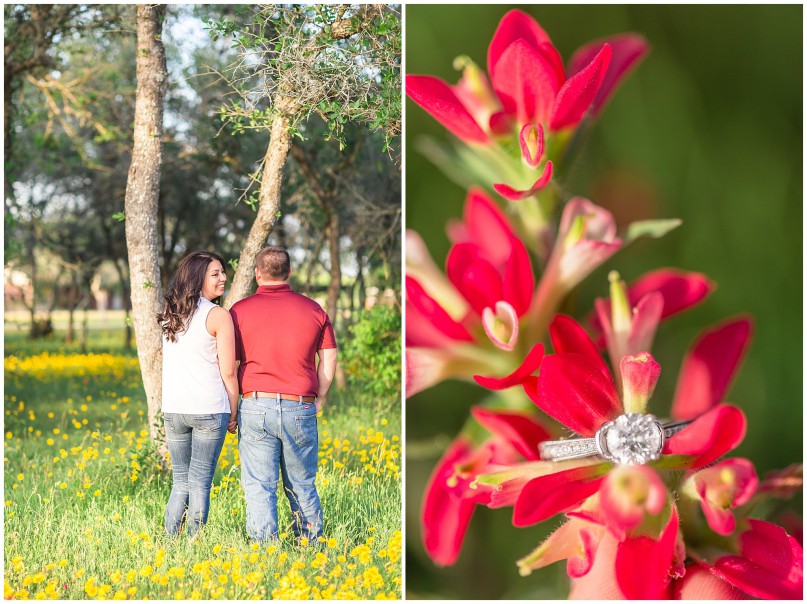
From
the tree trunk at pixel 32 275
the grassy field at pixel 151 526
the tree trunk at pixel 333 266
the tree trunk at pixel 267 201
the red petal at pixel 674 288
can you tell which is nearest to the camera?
the red petal at pixel 674 288

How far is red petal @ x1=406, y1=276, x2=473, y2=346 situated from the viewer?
98 centimetres

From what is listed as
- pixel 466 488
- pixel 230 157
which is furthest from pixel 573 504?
pixel 230 157

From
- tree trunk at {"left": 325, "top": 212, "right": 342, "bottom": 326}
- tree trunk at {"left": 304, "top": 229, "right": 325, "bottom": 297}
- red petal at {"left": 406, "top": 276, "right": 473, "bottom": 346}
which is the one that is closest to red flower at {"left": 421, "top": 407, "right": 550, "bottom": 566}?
red petal at {"left": 406, "top": 276, "right": 473, "bottom": 346}

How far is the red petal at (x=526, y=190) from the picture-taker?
0.93 metres

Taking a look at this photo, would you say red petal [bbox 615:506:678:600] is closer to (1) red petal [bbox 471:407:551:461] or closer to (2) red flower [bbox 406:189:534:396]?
(1) red petal [bbox 471:407:551:461]

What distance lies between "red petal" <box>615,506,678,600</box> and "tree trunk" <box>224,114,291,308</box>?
4.22 feet

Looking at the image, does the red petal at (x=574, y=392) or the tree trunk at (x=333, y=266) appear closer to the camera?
the red petal at (x=574, y=392)

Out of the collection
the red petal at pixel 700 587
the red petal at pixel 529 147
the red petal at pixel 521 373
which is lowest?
the red petal at pixel 700 587

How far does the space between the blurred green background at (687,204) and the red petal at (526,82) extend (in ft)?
0.26

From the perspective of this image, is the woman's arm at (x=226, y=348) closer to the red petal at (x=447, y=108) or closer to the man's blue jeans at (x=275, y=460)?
the man's blue jeans at (x=275, y=460)

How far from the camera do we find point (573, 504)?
103 centimetres

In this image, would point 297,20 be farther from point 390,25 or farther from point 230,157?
point 230,157

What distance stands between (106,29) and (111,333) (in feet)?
4.03

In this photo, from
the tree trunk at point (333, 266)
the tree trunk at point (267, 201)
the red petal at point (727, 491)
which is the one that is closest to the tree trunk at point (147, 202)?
the tree trunk at point (267, 201)
